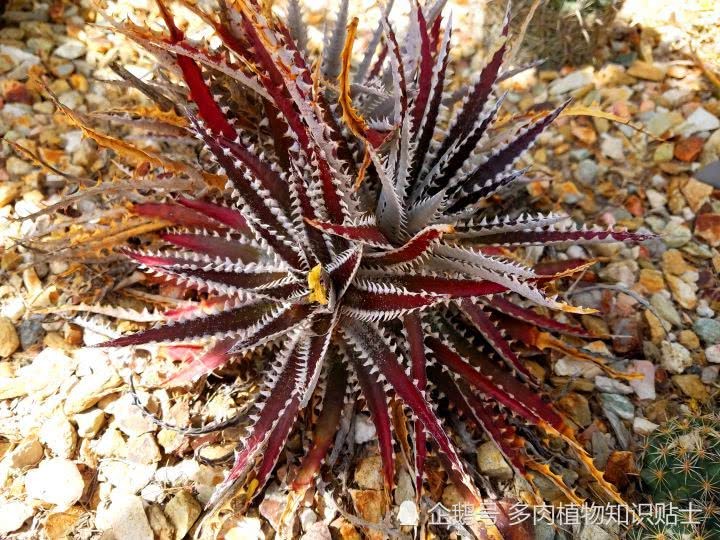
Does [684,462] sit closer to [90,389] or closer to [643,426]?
[643,426]

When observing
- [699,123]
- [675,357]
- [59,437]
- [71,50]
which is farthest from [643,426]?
[71,50]

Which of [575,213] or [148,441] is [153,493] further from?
[575,213]

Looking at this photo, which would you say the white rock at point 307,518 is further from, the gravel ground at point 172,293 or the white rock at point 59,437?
the white rock at point 59,437

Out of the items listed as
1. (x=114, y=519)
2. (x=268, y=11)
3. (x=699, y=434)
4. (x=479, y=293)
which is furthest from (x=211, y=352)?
(x=699, y=434)

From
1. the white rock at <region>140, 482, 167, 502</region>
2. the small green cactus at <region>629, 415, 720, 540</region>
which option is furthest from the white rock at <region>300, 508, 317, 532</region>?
the small green cactus at <region>629, 415, 720, 540</region>

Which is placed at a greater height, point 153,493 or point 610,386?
point 610,386

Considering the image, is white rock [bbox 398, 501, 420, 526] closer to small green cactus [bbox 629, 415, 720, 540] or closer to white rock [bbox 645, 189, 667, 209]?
small green cactus [bbox 629, 415, 720, 540]
